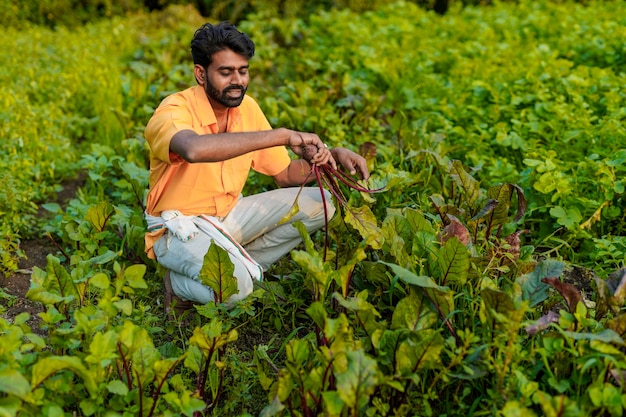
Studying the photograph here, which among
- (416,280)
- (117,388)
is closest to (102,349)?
(117,388)

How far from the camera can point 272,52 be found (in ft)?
21.7

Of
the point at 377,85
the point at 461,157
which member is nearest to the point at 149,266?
the point at 461,157

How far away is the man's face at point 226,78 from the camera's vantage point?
3036mm

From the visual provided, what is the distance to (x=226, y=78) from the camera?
3055mm

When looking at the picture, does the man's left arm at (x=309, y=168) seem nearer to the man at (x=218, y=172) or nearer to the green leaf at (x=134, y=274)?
the man at (x=218, y=172)

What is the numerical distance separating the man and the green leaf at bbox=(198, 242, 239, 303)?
5.0 inches

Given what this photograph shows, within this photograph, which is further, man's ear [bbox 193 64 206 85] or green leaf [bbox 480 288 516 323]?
man's ear [bbox 193 64 206 85]

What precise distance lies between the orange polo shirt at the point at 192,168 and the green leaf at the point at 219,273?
46 cm

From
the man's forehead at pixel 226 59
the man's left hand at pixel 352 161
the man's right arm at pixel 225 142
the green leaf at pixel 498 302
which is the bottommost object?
the green leaf at pixel 498 302

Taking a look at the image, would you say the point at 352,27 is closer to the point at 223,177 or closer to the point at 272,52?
the point at 272,52

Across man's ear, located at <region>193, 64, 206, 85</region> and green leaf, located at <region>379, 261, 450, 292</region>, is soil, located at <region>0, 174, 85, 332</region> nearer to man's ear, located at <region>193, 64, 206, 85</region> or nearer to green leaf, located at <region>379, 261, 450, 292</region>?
man's ear, located at <region>193, 64, 206, 85</region>

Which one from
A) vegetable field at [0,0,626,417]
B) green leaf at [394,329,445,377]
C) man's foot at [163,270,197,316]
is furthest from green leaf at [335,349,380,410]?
man's foot at [163,270,197,316]

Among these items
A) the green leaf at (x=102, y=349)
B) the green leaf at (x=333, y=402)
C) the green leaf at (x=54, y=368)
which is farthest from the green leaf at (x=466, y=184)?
the green leaf at (x=54, y=368)

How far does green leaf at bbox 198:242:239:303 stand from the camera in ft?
8.87
